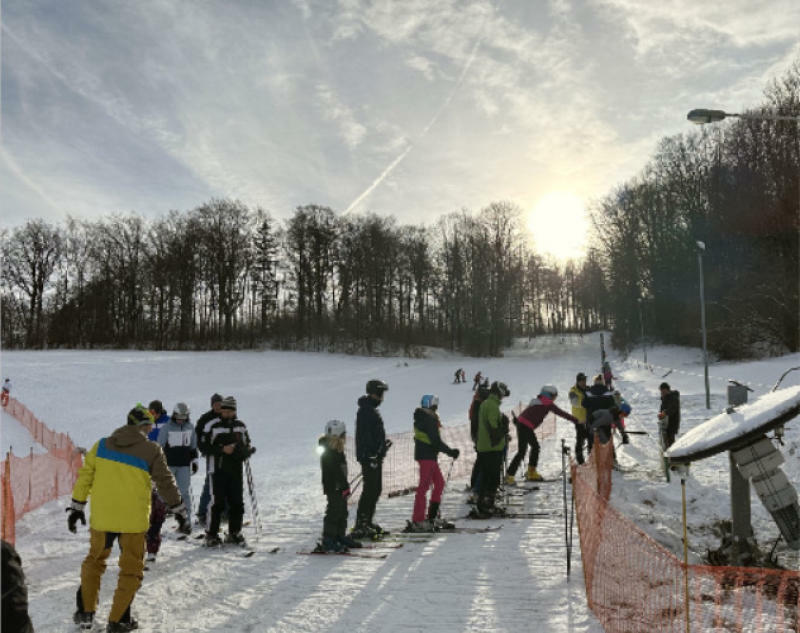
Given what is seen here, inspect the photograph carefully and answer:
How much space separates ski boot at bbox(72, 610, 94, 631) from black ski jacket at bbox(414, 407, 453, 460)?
4.04 metres

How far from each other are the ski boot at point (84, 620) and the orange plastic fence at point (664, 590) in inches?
166

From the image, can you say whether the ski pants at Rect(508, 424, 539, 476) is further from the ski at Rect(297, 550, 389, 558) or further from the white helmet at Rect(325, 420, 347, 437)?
the white helmet at Rect(325, 420, 347, 437)

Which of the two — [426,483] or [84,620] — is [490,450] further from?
[84,620]

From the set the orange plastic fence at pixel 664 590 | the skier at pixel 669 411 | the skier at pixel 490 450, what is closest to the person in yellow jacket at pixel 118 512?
the orange plastic fence at pixel 664 590

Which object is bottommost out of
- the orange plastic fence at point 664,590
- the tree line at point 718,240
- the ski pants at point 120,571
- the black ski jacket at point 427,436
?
the orange plastic fence at point 664,590

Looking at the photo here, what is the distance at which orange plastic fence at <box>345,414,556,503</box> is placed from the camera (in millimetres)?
11266

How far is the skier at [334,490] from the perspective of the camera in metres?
6.73

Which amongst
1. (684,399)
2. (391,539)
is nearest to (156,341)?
(684,399)

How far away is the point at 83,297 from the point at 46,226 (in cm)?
755

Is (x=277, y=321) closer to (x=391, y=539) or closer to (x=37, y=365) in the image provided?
(x=37, y=365)

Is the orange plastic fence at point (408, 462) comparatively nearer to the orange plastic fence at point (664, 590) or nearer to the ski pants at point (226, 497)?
the ski pants at point (226, 497)

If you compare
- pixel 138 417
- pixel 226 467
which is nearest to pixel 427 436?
pixel 226 467

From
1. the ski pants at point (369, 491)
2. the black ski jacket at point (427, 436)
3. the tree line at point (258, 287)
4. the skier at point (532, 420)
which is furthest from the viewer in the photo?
the tree line at point (258, 287)

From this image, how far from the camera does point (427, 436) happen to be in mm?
7438
